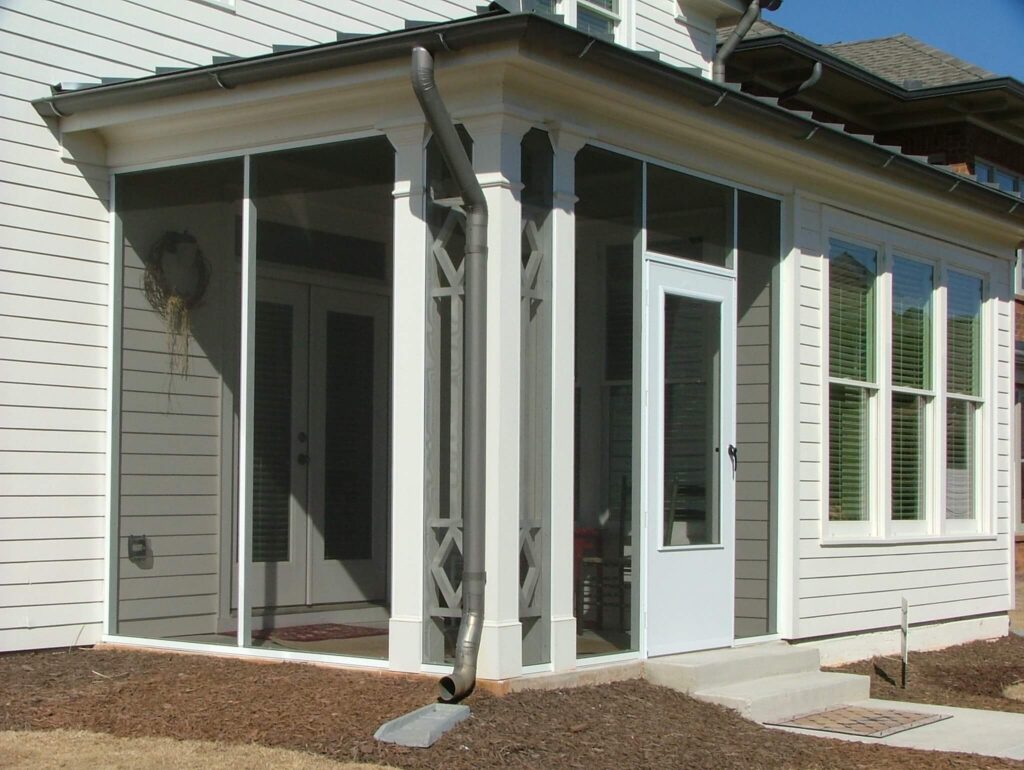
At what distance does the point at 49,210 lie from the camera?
23.6 ft

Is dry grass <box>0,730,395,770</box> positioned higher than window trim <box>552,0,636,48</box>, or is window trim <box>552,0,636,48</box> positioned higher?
window trim <box>552,0,636,48</box>

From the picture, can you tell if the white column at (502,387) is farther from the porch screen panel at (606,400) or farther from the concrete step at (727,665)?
the concrete step at (727,665)

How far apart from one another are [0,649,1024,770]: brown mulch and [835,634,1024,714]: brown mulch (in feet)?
6.62

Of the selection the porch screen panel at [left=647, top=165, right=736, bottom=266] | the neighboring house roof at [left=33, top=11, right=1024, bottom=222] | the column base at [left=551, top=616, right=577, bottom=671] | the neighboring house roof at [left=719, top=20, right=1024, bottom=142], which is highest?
the neighboring house roof at [left=719, top=20, right=1024, bottom=142]

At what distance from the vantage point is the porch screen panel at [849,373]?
8.54m

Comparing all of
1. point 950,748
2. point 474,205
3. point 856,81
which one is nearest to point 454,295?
point 474,205

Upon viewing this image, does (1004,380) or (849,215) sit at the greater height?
(849,215)

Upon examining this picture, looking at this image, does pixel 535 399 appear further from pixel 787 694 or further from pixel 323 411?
pixel 323 411

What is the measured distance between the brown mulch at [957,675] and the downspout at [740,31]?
18.4 ft

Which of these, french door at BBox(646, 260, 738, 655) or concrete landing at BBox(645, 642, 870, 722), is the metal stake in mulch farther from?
french door at BBox(646, 260, 738, 655)

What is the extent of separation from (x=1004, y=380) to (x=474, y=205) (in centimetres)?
670

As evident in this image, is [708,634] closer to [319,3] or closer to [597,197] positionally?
[597,197]

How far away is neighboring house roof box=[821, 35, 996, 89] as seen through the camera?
16812 mm

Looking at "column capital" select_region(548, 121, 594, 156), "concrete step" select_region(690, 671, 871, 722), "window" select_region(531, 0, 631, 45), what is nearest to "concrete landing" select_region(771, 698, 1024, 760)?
"concrete step" select_region(690, 671, 871, 722)
